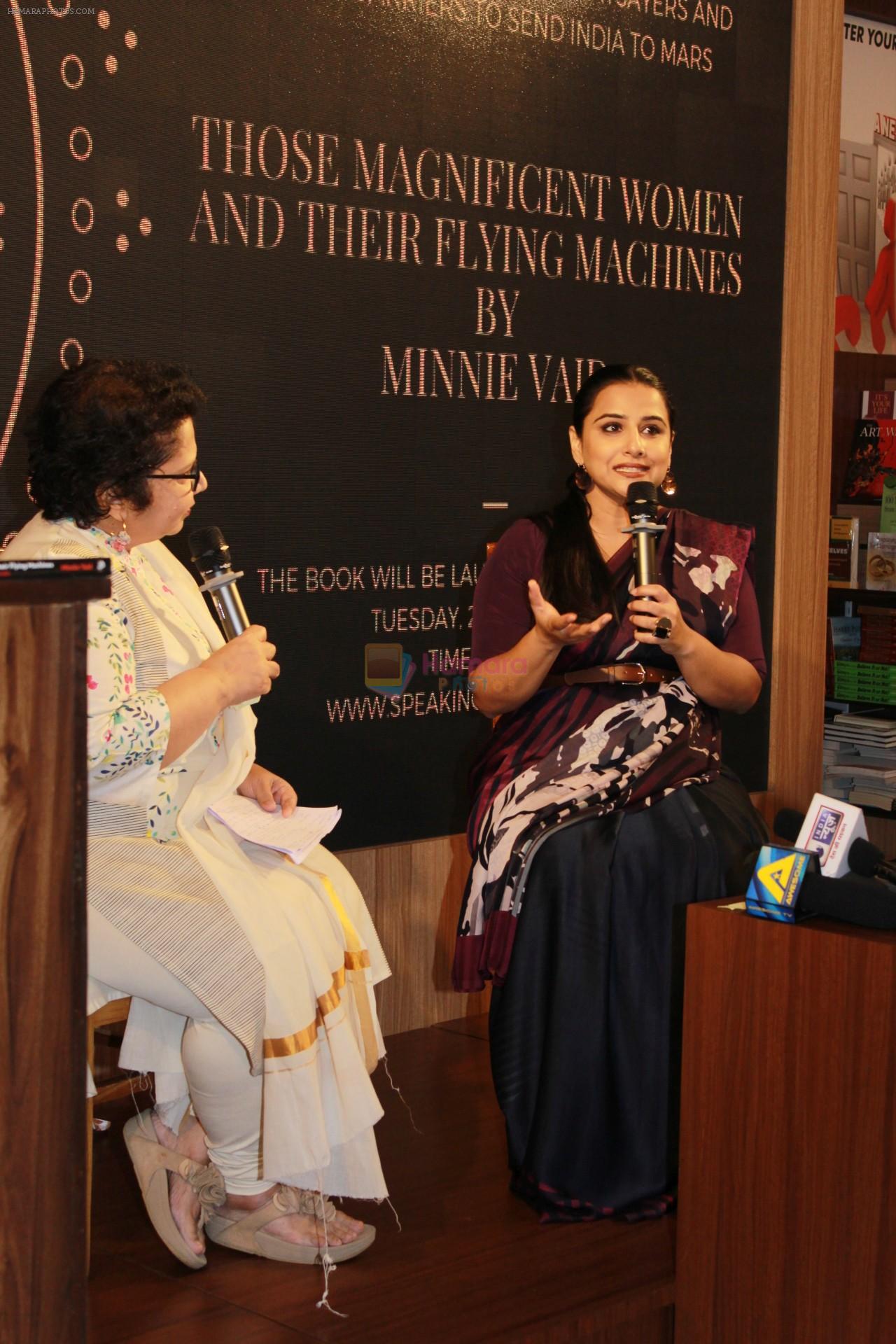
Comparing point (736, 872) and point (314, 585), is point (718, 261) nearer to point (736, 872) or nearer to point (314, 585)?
point (314, 585)

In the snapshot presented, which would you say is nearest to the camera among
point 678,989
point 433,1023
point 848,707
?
point 678,989

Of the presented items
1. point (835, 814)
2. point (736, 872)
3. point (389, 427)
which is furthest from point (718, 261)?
point (835, 814)

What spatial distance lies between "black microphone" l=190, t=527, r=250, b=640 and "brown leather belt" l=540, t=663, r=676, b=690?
0.70 metres

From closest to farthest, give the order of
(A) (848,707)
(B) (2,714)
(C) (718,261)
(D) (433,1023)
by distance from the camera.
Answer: (B) (2,714)
(D) (433,1023)
(C) (718,261)
(A) (848,707)

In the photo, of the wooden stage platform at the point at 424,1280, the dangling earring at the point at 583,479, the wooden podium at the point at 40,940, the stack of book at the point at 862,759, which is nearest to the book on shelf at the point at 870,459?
the stack of book at the point at 862,759

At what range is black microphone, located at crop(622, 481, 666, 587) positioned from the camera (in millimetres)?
2643

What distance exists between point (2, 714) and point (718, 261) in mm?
3264

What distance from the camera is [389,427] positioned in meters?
3.45

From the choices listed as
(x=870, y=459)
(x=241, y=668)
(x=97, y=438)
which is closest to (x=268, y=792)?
(x=241, y=668)

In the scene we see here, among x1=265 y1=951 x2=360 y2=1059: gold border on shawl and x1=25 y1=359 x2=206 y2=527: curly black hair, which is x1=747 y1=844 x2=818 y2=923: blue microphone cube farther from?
x1=25 y1=359 x2=206 y2=527: curly black hair

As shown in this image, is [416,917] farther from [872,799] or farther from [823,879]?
[872,799]

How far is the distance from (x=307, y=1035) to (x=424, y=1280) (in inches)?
16.6

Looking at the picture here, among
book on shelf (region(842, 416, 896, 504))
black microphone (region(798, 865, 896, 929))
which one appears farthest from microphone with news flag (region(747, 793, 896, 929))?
book on shelf (region(842, 416, 896, 504))

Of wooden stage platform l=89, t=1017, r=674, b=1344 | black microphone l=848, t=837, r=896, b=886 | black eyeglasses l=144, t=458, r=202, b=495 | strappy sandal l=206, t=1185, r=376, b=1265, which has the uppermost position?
black eyeglasses l=144, t=458, r=202, b=495
